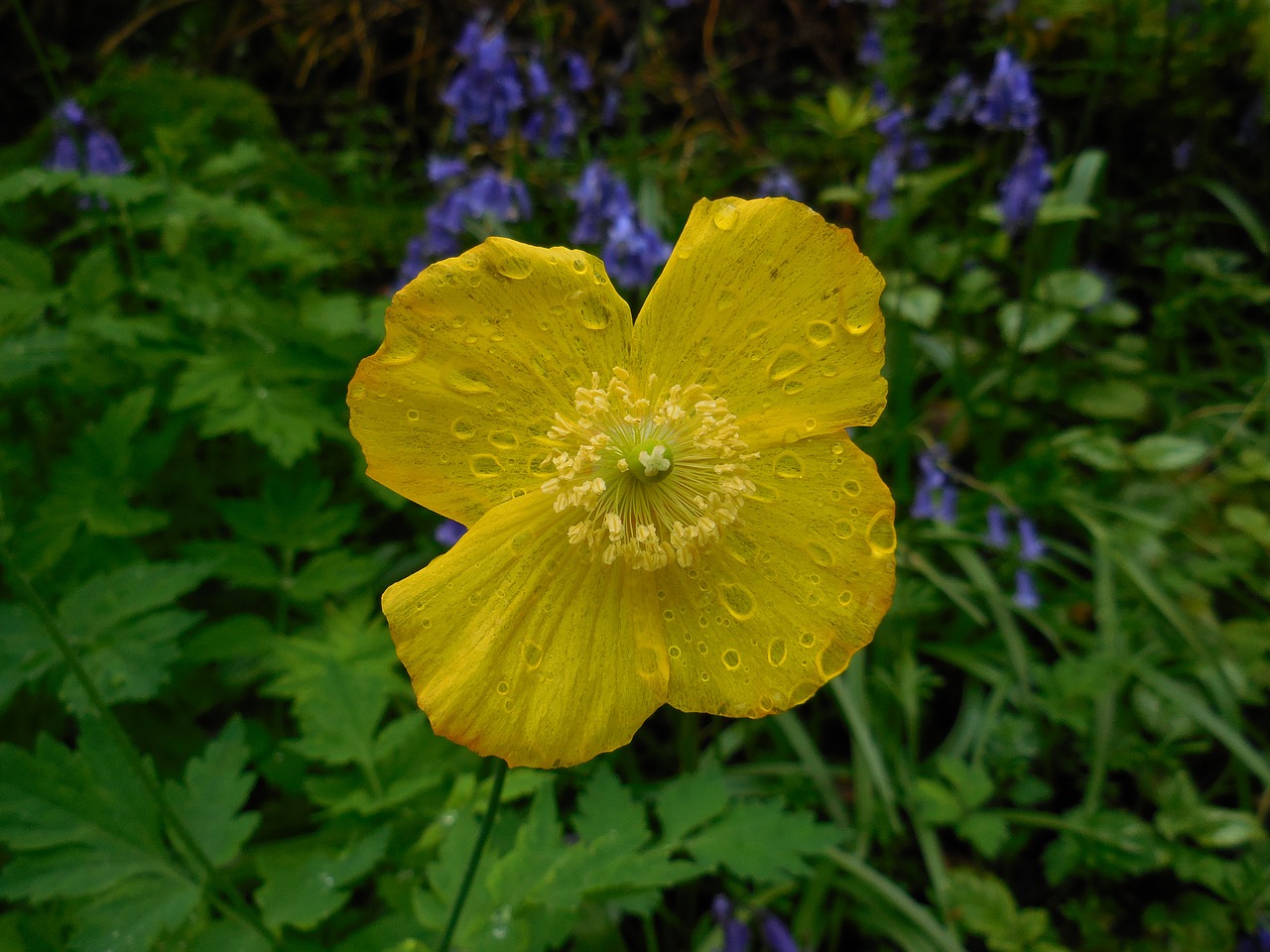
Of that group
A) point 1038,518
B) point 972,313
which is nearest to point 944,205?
point 972,313

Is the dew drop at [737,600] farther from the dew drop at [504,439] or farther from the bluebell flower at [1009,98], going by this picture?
the bluebell flower at [1009,98]

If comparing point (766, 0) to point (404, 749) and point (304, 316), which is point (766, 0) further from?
point (404, 749)

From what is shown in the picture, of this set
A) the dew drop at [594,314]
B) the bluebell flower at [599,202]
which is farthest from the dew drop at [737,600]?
the bluebell flower at [599,202]

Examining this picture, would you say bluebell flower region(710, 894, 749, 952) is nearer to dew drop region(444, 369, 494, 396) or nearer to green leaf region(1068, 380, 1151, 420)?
dew drop region(444, 369, 494, 396)

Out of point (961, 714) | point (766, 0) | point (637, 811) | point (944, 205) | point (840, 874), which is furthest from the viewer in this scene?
point (766, 0)

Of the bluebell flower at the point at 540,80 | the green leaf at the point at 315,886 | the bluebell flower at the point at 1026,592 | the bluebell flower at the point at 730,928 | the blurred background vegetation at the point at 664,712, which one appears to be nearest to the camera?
the green leaf at the point at 315,886

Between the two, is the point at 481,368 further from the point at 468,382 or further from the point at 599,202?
the point at 599,202

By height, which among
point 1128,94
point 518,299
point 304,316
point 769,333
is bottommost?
point 1128,94
